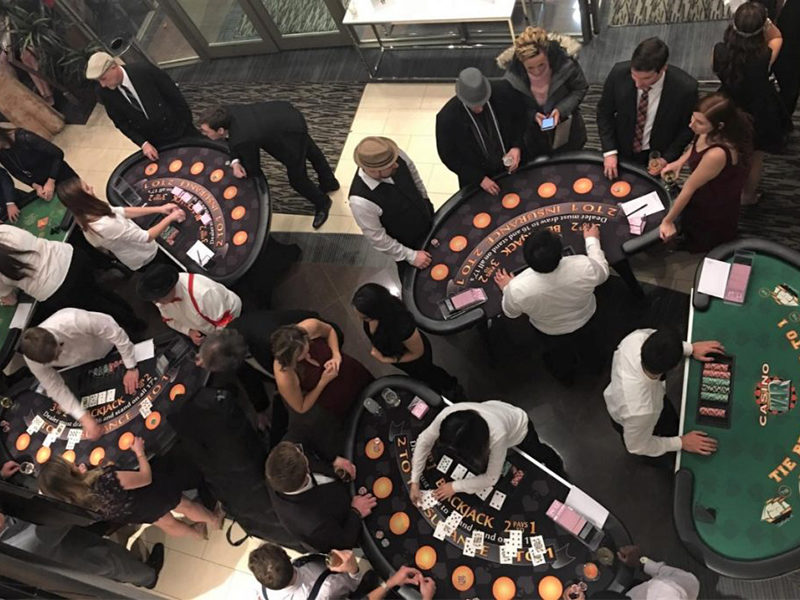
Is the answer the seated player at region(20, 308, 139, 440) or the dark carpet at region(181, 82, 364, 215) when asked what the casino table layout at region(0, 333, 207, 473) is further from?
the dark carpet at region(181, 82, 364, 215)

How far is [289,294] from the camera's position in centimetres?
588

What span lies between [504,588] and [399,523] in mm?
661

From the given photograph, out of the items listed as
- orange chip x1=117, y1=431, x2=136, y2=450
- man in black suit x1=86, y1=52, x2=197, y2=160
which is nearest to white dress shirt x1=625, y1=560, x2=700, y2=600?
orange chip x1=117, y1=431, x2=136, y2=450

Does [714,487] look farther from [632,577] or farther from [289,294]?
[289,294]

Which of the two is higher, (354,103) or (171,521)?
(354,103)

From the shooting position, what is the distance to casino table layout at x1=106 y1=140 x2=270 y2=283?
505 centimetres

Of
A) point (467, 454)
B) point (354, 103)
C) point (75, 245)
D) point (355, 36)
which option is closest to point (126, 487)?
point (467, 454)

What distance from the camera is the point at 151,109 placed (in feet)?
18.4

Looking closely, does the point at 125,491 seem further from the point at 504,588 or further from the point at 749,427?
the point at 749,427

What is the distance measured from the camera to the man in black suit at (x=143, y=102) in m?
5.33

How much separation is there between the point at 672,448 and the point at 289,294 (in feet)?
11.3

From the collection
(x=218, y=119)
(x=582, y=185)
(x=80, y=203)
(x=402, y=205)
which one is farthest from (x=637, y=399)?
(x=80, y=203)

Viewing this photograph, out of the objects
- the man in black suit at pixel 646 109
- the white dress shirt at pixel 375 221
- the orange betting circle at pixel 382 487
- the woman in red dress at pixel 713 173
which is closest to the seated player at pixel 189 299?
the white dress shirt at pixel 375 221

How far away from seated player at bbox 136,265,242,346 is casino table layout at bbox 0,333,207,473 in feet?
0.86
